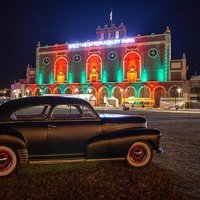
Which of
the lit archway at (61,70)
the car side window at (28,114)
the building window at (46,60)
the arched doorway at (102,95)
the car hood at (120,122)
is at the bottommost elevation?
the car hood at (120,122)

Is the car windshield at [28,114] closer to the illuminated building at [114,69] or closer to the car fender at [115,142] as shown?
the car fender at [115,142]

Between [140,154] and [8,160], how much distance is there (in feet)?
9.89

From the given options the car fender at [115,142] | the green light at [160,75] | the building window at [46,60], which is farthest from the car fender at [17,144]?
the building window at [46,60]

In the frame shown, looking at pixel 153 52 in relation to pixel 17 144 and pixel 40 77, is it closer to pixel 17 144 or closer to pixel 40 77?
pixel 40 77

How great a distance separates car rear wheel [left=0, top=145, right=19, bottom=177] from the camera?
749cm

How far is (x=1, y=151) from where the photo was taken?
24.6 feet

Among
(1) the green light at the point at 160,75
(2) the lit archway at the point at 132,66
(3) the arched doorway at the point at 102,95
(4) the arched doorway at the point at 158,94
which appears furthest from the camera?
(3) the arched doorway at the point at 102,95

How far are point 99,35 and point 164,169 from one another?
72432 mm

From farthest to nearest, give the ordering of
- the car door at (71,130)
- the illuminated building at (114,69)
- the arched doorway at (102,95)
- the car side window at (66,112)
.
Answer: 1. the arched doorway at (102,95)
2. the illuminated building at (114,69)
3. the car side window at (66,112)
4. the car door at (71,130)

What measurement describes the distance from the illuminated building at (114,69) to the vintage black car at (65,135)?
5740 cm

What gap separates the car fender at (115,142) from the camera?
7980 millimetres

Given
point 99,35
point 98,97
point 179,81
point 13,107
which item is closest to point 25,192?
point 13,107

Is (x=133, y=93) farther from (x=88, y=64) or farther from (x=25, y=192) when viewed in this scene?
(x=25, y=192)

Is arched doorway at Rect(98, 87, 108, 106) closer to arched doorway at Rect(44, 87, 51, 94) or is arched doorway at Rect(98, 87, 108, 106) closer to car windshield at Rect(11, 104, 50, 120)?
arched doorway at Rect(44, 87, 51, 94)
